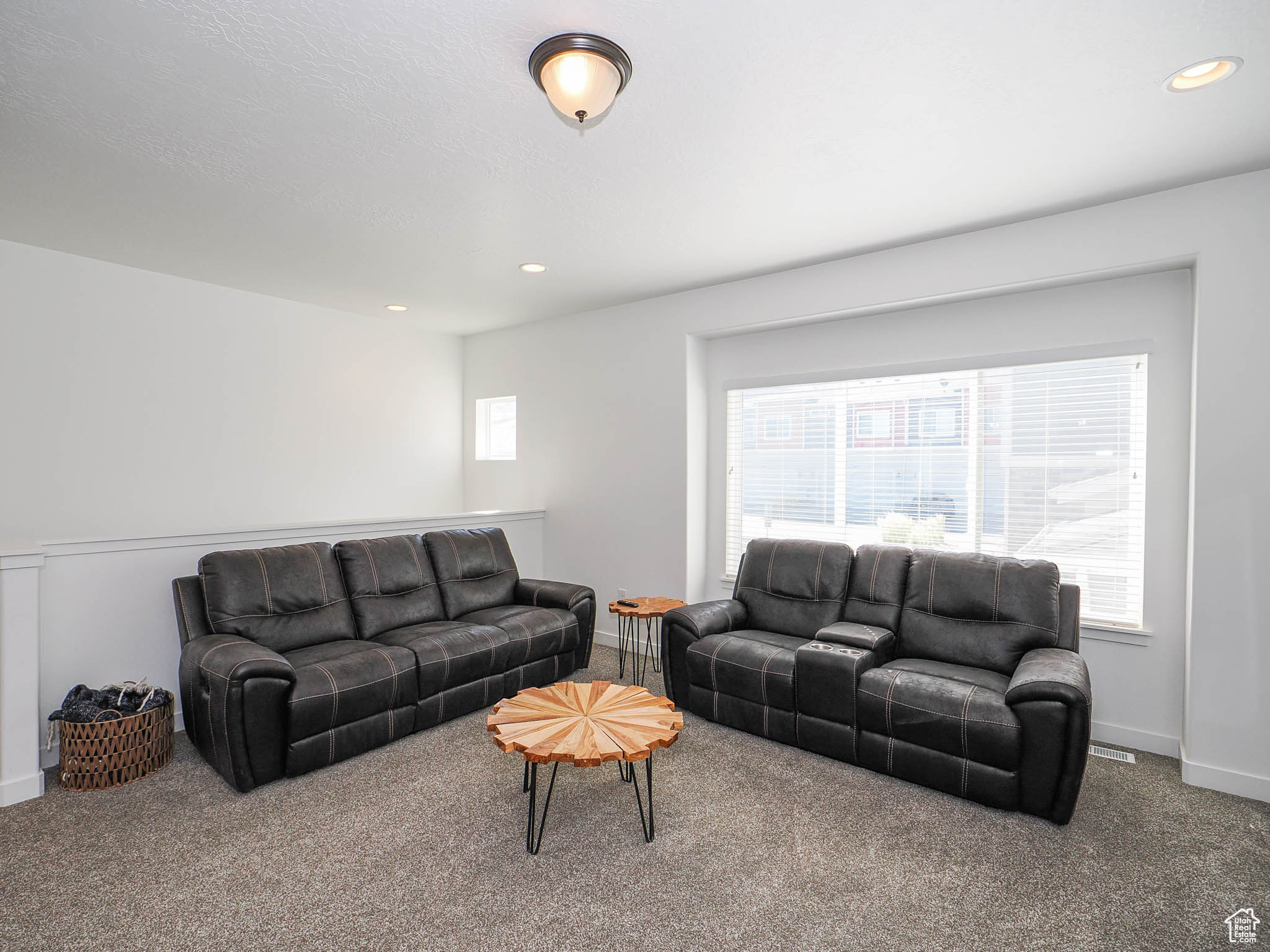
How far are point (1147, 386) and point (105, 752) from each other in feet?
16.9

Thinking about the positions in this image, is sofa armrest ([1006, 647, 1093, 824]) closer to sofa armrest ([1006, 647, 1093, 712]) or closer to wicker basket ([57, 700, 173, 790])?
sofa armrest ([1006, 647, 1093, 712])

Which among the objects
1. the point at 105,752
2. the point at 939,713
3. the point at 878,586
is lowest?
the point at 105,752

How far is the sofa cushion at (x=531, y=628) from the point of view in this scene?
12.4 feet

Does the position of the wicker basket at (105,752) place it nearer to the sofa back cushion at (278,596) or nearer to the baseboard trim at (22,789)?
the baseboard trim at (22,789)

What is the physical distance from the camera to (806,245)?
372 cm

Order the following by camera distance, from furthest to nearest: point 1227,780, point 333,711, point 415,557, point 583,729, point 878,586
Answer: point 415,557 → point 878,586 → point 333,711 → point 1227,780 → point 583,729

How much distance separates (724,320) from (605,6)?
2815 millimetres

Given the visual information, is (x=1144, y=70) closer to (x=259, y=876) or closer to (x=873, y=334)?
(x=873, y=334)

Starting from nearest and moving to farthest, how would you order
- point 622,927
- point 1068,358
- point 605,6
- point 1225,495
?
point 605,6 < point 622,927 < point 1225,495 < point 1068,358

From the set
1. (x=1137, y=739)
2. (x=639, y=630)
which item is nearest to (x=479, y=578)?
(x=639, y=630)

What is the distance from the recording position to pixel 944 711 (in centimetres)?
269

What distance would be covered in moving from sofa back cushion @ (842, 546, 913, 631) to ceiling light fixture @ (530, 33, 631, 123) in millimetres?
2746

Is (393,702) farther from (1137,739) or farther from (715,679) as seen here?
(1137,739)

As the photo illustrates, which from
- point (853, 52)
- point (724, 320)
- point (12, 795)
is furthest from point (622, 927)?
point (724, 320)
